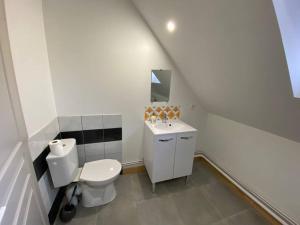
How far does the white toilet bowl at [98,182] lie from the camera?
5.03 ft

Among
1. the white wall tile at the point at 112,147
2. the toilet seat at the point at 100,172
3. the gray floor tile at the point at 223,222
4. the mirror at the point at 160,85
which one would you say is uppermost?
the mirror at the point at 160,85

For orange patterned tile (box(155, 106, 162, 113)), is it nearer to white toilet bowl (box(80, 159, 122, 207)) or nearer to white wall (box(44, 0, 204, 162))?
white wall (box(44, 0, 204, 162))

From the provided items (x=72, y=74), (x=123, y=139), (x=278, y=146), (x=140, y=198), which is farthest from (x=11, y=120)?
(x=278, y=146)

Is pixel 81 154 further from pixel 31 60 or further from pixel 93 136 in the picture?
pixel 31 60

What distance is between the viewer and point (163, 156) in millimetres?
1747

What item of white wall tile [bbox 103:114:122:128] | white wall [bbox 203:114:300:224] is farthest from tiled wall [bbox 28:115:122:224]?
white wall [bbox 203:114:300:224]

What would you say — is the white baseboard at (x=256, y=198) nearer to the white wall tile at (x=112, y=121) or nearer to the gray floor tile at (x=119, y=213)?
the gray floor tile at (x=119, y=213)

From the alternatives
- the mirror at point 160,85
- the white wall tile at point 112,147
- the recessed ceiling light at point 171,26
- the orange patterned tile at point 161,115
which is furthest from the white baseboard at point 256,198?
the recessed ceiling light at point 171,26

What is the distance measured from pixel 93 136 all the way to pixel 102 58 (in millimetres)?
994

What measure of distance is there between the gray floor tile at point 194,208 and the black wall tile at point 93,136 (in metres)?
1.22

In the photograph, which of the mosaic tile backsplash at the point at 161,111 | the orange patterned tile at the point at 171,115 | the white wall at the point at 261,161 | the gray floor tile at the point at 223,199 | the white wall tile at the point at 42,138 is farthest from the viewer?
the orange patterned tile at the point at 171,115

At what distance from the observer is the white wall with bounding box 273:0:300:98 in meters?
0.67

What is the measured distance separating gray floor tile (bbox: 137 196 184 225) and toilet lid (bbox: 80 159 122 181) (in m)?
0.51

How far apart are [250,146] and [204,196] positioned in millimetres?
843
